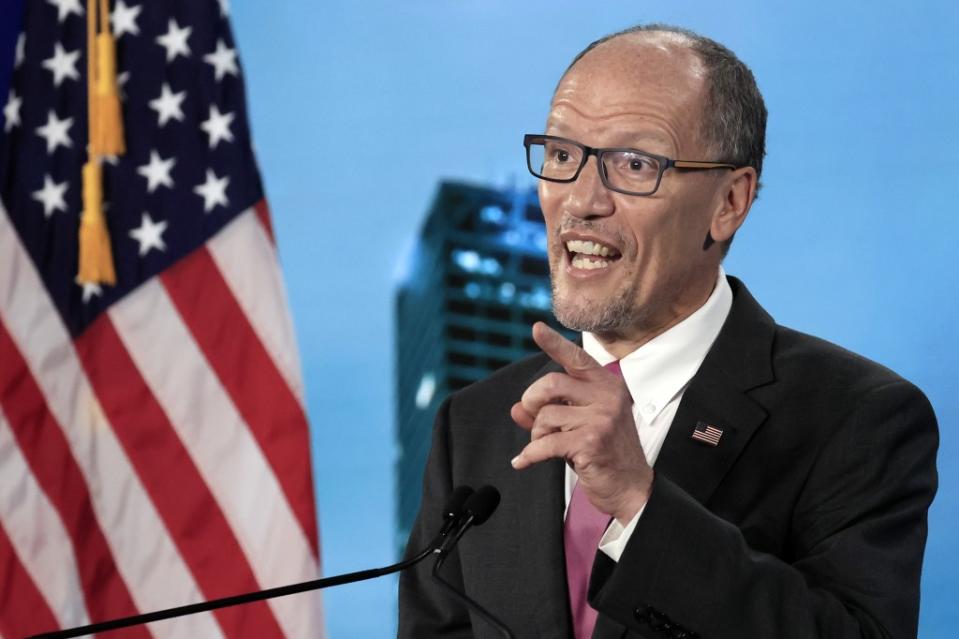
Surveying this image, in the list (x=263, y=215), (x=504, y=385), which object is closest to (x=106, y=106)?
(x=263, y=215)

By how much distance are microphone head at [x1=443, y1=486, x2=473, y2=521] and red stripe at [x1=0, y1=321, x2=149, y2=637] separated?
2.15 meters

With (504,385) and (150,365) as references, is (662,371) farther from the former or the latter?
(150,365)

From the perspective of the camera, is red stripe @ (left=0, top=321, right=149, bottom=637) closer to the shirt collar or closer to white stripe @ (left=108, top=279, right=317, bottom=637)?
white stripe @ (left=108, top=279, right=317, bottom=637)

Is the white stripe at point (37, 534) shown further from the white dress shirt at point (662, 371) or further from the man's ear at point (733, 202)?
the man's ear at point (733, 202)

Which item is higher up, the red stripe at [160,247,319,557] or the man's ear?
the man's ear

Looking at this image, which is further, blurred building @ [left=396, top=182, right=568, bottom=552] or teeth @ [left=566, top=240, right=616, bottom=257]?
blurred building @ [left=396, top=182, right=568, bottom=552]

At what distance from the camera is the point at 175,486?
327cm

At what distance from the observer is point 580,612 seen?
1575 millimetres

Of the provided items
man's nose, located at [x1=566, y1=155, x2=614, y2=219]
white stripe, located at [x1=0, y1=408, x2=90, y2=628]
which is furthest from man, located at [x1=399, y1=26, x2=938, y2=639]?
white stripe, located at [x1=0, y1=408, x2=90, y2=628]

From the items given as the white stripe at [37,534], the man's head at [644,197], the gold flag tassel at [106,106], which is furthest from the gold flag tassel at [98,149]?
the man's head at [644,197]

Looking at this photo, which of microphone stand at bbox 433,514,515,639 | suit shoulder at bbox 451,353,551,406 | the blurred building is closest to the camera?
microphone stand at bbox 433,514,515,639

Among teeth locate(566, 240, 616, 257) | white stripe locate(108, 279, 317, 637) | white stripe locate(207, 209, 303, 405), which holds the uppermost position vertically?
teeth locate(566, 240, 616, 257)

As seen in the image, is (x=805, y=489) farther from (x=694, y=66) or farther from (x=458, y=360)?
(x=458, y=360)

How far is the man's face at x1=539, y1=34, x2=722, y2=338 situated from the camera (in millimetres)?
1610
